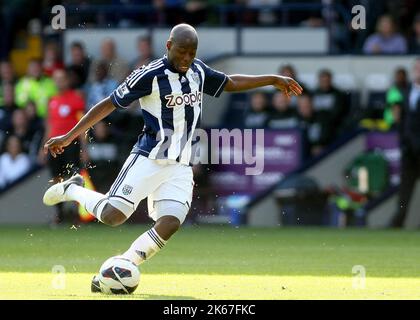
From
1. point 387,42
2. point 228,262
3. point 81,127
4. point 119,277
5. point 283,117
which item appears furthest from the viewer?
point 387,42

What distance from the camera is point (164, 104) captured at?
11227 mm

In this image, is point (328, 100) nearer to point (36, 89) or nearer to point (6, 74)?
point (36, 89)

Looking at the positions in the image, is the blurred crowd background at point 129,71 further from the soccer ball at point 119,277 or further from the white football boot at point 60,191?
the soccer ball at point 119,277

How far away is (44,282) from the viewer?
11.8 meters

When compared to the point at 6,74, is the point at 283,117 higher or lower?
lower

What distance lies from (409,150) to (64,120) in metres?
4.77

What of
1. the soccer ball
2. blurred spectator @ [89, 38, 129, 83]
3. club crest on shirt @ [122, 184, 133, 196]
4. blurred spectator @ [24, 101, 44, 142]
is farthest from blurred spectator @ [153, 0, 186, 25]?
the soccer ball

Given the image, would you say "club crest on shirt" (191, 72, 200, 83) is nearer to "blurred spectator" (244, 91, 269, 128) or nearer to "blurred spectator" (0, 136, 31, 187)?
"blurred spectator" (244, 91, 269, 128)

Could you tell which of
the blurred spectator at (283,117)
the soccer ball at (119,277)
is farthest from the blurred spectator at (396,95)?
the soccer ball at (119,277)

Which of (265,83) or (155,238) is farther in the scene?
(265,83)

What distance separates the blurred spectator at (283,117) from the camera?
1989 centimetres

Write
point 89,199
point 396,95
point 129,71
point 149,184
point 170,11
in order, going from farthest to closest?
point 170,11
point 129,71
point 396,95
point 89,199
point 149,184

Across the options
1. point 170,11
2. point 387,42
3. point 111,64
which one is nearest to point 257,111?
point 111,64
